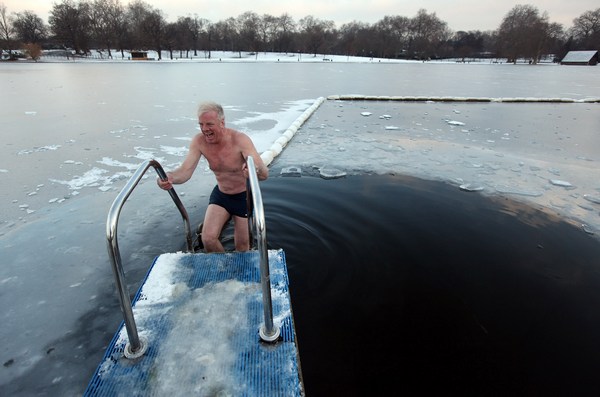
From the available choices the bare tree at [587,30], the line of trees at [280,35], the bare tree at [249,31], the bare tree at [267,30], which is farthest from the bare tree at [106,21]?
the bare tree at [587,30]

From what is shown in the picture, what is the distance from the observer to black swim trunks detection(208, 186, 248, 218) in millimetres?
3090

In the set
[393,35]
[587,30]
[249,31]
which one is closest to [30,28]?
[249,31]

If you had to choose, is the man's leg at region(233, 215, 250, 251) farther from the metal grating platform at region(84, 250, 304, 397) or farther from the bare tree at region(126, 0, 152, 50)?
the bare tree at region(126, 0, 152, 50)

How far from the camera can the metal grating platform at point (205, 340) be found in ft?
5.22

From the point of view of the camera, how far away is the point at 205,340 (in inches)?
72.2

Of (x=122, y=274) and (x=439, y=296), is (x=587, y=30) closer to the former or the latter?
(x=439, y=296)

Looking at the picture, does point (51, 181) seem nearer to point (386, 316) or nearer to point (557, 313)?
point (386, 316)

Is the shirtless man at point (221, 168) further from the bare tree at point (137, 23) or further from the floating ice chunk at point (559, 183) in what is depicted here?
the bare tree at point (137, 23)

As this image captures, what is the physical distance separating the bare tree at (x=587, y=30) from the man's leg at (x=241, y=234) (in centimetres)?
9286

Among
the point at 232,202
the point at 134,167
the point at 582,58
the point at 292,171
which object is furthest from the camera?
the point at 582,58

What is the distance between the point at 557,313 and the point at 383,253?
1356 millimetres

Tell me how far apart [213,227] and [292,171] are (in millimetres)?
2526

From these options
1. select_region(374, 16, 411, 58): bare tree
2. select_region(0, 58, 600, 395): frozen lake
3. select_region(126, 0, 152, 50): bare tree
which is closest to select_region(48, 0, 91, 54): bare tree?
select_region(126, 0, 152, 50): bare tree

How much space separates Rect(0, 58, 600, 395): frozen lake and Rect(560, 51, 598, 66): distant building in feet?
203
